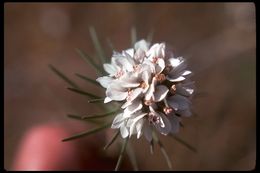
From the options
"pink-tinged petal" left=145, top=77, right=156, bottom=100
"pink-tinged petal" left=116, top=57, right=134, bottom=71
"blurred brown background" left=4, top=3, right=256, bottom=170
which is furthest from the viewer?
"blurred brown background" left=4, top=3, right=256, bottom=170

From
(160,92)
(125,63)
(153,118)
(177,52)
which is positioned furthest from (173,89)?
(177,52)

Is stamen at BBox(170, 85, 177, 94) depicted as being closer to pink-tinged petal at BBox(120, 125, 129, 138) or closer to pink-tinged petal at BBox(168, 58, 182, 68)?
pink-tinged petal at BBox(168, 58, 182, 68)

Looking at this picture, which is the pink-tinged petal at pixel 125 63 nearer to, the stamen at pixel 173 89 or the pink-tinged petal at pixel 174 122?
the stamen at pixel 173 89

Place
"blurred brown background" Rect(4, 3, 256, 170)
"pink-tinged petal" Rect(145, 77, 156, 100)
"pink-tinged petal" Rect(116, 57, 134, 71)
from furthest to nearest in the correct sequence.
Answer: "blurred brown background" Rect(4, 3, 256, 170), "pink-tinged petal" Rect(116, 57, 134, 71), "pink-tinged petal" Rect(145, 77, 156, 100)

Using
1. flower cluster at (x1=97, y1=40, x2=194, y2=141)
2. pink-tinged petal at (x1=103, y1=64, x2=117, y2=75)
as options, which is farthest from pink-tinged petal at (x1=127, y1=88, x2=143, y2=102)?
pink-tinged petal at (x1=103, y1=64, x2=117, y2=75)

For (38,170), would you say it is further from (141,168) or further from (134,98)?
(134,98)

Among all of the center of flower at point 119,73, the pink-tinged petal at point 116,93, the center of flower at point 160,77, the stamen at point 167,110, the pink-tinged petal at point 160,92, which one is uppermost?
the center of flower at point 119,73

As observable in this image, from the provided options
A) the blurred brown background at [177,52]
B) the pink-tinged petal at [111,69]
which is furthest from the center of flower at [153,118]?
the blurred brown background at [177,52]

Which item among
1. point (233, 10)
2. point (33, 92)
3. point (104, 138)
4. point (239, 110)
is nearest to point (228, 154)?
point (239, 110)
